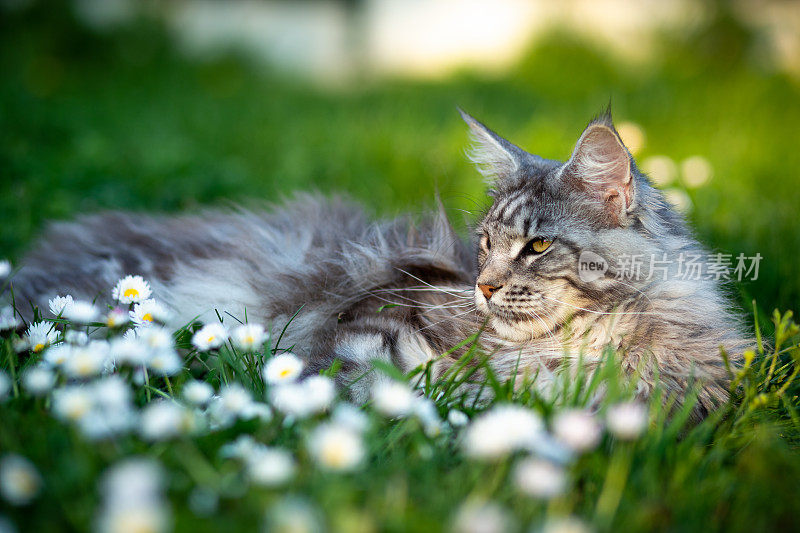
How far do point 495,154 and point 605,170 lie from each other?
452mm

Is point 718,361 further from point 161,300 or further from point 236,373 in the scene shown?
point 161,300

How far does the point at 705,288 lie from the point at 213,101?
578cm

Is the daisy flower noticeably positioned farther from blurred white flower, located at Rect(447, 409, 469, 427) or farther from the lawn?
blurred white flower, located at Rect(447, 409, 469, 427)

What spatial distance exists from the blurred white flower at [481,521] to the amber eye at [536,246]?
93 centimetres

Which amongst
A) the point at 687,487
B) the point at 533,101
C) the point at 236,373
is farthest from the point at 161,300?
the point at 533,101

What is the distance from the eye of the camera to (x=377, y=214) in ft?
8.42

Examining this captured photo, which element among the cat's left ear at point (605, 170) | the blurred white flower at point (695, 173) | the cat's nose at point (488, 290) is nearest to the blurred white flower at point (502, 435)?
the cat's nose at point (488, 290)

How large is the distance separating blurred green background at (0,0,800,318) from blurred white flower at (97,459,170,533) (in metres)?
1.61

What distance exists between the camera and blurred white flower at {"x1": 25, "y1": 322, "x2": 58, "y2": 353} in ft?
4.61

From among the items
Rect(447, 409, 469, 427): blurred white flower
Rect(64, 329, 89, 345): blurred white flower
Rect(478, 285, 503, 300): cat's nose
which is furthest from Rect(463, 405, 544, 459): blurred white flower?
Rect(64, 329, 89, 345): blurred white flower

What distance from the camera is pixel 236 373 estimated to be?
1475mm

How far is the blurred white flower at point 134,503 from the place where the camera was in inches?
27.9

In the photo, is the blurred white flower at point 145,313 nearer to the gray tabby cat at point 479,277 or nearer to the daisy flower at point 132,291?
the daisy flower at point 132,291

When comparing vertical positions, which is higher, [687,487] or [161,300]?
[687,487]
